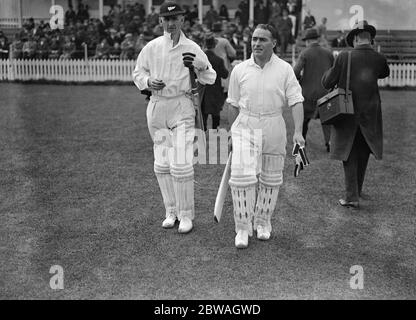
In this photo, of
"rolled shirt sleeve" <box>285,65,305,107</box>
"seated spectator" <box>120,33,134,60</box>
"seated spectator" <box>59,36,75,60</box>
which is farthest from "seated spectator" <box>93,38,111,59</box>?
"rolled shirt sleeve" <box>285,65,305,107</box>

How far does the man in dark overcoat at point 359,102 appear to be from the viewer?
7.37 m

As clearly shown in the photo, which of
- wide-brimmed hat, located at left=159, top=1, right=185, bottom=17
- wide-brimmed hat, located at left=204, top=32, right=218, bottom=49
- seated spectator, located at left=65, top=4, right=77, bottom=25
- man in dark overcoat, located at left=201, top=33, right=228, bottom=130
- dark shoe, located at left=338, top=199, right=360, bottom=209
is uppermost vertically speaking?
seated spectator, located at left=65, top=4, right=77, bottom=25

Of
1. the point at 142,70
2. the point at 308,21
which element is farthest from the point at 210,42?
the point at 308,21

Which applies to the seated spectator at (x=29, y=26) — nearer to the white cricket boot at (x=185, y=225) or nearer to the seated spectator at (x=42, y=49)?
the seated spectator at (x=42, y=49)

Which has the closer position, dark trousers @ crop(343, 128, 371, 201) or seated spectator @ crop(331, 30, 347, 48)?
dark trousers @ crop(343, 128, 371, 201)

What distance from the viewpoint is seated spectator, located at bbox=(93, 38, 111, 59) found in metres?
24.8

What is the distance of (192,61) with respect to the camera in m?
6.32

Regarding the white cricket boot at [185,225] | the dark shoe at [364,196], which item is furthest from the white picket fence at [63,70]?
the white cricket boot at [185,225]

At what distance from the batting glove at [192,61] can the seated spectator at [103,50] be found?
61.9ft

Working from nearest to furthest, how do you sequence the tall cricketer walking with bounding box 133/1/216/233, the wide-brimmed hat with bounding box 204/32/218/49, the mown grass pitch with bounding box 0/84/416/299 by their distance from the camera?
1. the mown grass pitch with bounding box 0/84/416/299
2. the tall cricketer walking with bounding box 133/1/216/233
3. the wide-brimmed hat with bounding box 204/32/218/49

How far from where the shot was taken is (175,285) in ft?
16.8

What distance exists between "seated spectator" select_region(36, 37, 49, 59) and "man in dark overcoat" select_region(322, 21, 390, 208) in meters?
19.3

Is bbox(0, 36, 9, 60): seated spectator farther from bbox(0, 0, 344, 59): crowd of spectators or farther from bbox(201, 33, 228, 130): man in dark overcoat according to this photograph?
bbox(201, 33, 228, 130): man in dark overcoat
